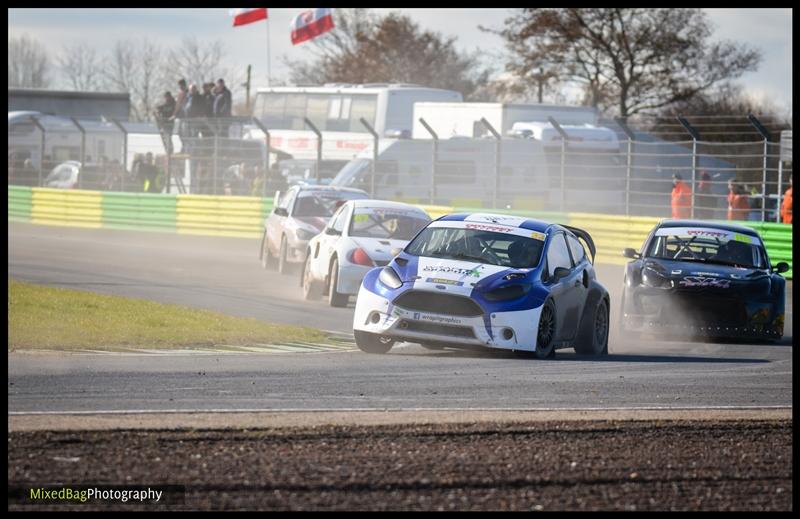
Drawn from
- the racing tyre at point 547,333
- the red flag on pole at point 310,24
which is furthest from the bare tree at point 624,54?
the racing tyre at point 547,333

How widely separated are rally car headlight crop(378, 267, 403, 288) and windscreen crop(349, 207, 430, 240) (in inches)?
195

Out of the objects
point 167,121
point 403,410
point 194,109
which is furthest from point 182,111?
point 403,410

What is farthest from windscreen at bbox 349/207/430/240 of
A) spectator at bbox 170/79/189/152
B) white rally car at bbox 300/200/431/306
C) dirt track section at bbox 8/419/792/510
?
spectator at bbox 170/79/189/152

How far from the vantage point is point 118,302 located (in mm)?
16875

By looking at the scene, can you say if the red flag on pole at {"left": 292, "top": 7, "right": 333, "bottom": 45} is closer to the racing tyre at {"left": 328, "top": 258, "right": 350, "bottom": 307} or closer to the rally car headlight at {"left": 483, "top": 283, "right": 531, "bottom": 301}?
the racing tyre at {"left": 328, "top": 258, "right": 350, "bottom": 307}

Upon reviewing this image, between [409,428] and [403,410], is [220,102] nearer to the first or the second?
[403,410]

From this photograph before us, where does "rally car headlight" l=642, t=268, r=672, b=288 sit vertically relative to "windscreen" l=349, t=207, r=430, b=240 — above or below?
below

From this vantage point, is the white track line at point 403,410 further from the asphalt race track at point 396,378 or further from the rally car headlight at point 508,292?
the rally car headlight at point 508,292

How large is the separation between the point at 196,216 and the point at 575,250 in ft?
63.2

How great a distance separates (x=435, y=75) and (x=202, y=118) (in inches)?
1742

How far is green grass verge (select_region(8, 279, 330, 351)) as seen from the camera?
13.5 m

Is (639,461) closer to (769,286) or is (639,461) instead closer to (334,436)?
(334,436)

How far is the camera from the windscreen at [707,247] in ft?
54.8

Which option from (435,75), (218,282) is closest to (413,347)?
(218,282)
